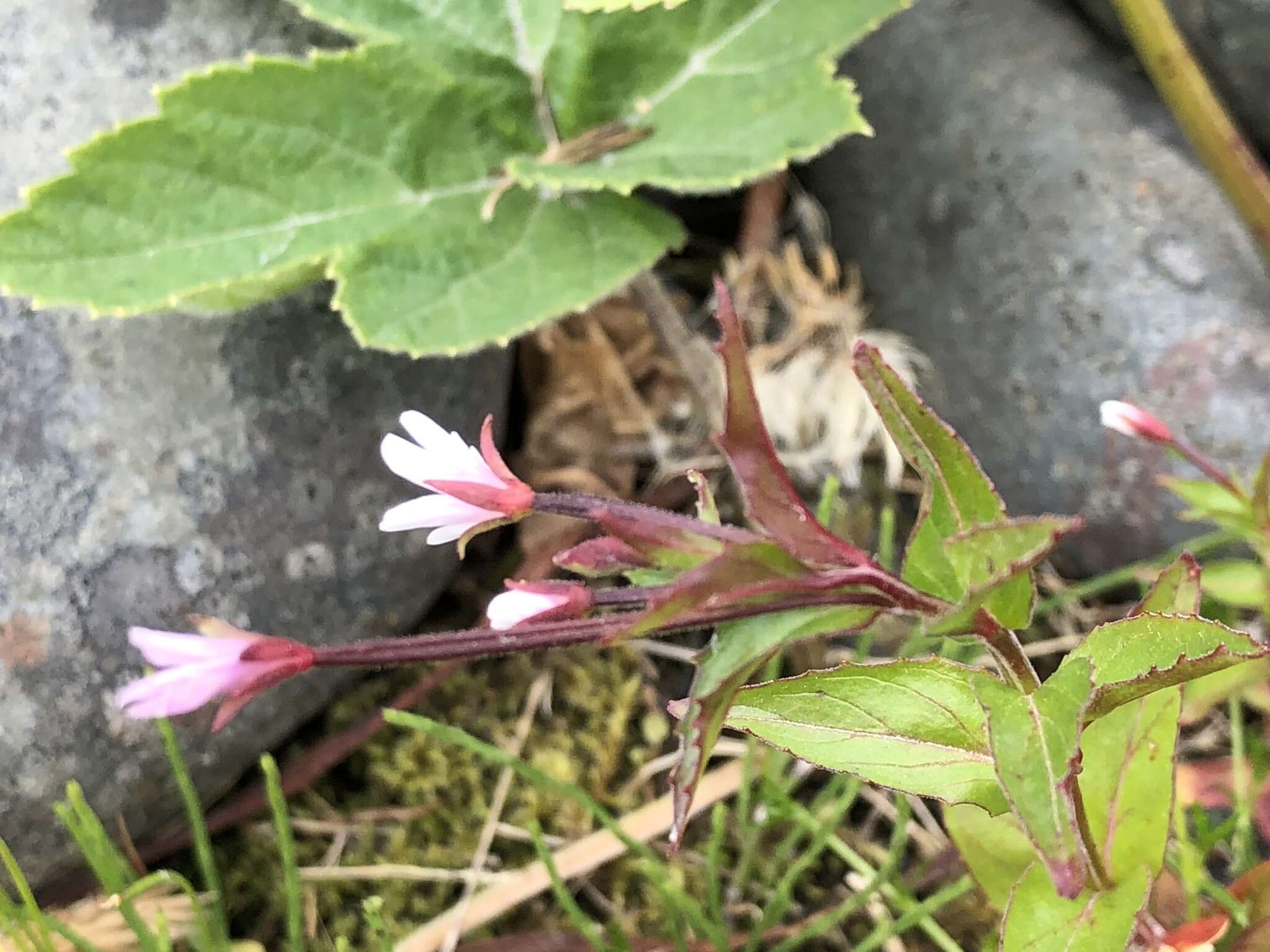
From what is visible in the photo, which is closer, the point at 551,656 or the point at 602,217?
the point at 602,217

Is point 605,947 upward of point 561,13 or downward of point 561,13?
downward

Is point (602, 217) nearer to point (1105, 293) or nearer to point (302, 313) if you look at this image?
point (302, 313)

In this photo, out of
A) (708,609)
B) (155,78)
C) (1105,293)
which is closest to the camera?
(708,609)

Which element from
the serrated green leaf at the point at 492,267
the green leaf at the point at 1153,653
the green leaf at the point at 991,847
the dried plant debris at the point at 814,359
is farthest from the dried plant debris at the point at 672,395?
the green leaf at the point at 1153,653

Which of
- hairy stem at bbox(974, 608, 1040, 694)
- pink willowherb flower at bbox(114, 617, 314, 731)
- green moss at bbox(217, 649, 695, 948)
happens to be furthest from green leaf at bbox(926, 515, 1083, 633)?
green moss at bbox(217, 649, 695, 948)

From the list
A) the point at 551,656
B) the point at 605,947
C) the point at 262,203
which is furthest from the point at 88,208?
the point at 605,947

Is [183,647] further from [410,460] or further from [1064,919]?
[1064,919]
